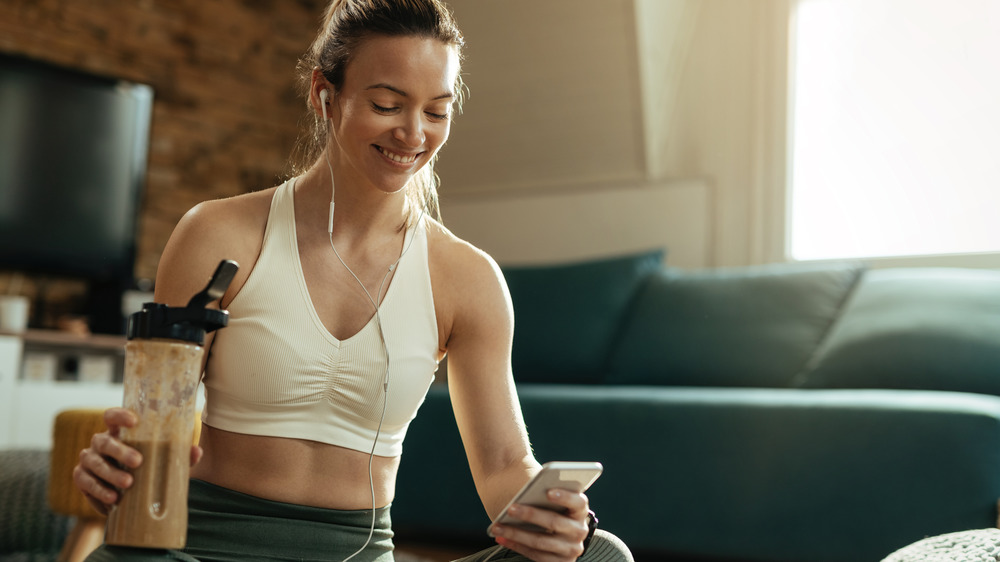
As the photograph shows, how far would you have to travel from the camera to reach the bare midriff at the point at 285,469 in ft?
3.41

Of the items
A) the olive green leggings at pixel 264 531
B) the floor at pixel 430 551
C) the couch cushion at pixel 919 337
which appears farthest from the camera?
the floor at pixel 430 551

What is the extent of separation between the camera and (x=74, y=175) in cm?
391

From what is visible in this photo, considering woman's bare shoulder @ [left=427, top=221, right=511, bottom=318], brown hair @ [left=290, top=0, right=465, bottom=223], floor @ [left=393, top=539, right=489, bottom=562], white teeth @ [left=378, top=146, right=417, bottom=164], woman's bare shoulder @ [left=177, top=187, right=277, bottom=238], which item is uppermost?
brown hair @ [left=290, top=0, right=465, bottom=223]

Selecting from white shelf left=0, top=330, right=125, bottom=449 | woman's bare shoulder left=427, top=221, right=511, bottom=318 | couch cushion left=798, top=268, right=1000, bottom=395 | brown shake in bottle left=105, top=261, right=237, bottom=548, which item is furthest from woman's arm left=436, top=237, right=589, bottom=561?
white shelf left=0, top=330, right=125, bottom=449

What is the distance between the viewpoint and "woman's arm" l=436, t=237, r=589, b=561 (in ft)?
3.56

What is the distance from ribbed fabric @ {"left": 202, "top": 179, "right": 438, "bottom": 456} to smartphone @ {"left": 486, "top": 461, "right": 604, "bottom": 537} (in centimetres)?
25

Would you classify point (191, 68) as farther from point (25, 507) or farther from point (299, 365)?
point (299, 365)

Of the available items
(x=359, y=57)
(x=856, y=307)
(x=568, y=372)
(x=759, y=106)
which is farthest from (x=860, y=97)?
(x=359, y=57)

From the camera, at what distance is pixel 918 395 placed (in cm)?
214

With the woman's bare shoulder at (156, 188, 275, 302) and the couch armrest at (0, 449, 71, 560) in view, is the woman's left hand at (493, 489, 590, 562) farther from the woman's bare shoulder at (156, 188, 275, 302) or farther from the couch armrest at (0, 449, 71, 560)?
the couch armrest at (0, 449, 71, 560)

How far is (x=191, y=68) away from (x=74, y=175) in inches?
28.6

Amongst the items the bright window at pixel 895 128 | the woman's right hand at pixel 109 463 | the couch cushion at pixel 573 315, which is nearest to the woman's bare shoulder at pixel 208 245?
the woman's right hand at pixel 109 463

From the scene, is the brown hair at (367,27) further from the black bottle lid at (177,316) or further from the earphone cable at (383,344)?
the black bottle lid at (177,316)

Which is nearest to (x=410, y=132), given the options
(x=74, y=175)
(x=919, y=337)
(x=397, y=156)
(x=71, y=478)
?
(x=397, y=156)
